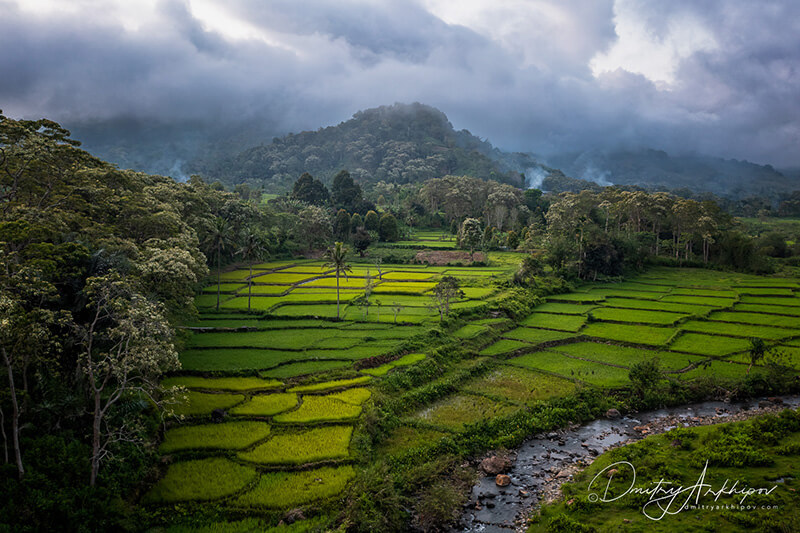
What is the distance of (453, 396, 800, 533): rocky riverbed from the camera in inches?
A: 642

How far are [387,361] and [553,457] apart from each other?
40.0ft

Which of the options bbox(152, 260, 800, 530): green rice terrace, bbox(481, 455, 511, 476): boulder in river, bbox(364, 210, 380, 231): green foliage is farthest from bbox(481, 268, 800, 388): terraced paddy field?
bbox(364, 210, 380, 231): green foliage

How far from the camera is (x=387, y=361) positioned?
2891cm

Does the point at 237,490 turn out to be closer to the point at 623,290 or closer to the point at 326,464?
the point at 326,464

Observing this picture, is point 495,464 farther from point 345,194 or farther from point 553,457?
point 345,194

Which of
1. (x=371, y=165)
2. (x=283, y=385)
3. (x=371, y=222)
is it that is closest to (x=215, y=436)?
(x=283, y=385)

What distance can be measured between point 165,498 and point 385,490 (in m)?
7.74

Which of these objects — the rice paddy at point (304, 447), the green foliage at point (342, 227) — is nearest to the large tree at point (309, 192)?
the green foliage at point (342, 227)

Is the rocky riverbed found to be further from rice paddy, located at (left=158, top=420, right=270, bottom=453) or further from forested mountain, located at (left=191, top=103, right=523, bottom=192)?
forested mountain, located at (left=191, top=103, right=523, bottom=192)

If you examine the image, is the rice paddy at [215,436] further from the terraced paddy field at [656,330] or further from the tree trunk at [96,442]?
the terraced paddy field at [656,330]

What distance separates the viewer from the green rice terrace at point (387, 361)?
58.3 feet

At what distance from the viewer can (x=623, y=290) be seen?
5097cm

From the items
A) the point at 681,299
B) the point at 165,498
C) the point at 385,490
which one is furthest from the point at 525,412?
the point at 681,299

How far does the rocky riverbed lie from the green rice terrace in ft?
8.26
